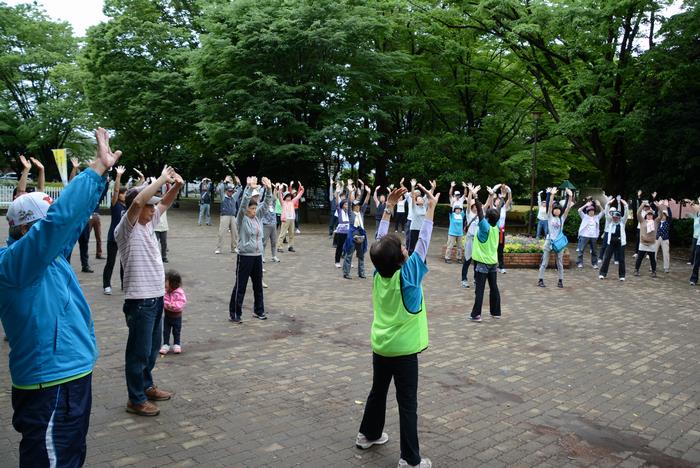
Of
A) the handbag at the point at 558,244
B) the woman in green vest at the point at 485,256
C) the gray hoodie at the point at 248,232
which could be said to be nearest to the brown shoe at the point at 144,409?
the gray hoodie at the point at 248,232

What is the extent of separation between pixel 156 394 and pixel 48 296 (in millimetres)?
2786

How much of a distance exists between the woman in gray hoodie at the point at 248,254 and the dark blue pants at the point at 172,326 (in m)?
1.72

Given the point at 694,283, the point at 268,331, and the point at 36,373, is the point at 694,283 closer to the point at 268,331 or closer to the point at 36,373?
the point at 268,331

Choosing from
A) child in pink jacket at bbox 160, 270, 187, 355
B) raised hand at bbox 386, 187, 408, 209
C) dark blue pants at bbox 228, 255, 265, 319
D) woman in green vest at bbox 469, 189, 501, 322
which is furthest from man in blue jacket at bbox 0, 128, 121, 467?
woman in green vest at bbox 469, 189, 501, 322

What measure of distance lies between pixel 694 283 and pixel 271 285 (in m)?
10.4

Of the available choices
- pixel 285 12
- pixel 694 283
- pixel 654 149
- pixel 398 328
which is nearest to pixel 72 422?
pixel 398 328

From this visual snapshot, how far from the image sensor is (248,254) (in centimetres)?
855

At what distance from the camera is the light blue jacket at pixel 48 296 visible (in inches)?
103

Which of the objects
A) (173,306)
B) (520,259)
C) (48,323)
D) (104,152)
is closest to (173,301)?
(173,306)

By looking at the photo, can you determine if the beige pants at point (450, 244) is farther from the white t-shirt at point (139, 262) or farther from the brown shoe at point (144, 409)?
the brown shoe at point (144, 409)

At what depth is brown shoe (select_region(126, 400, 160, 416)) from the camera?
494 centimetres

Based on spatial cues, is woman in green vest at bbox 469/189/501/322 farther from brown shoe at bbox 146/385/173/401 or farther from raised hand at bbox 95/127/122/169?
raised hand at bbox 95/127/122/169

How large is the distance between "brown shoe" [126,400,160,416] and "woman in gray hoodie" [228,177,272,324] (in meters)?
3.48

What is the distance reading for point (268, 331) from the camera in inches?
318
